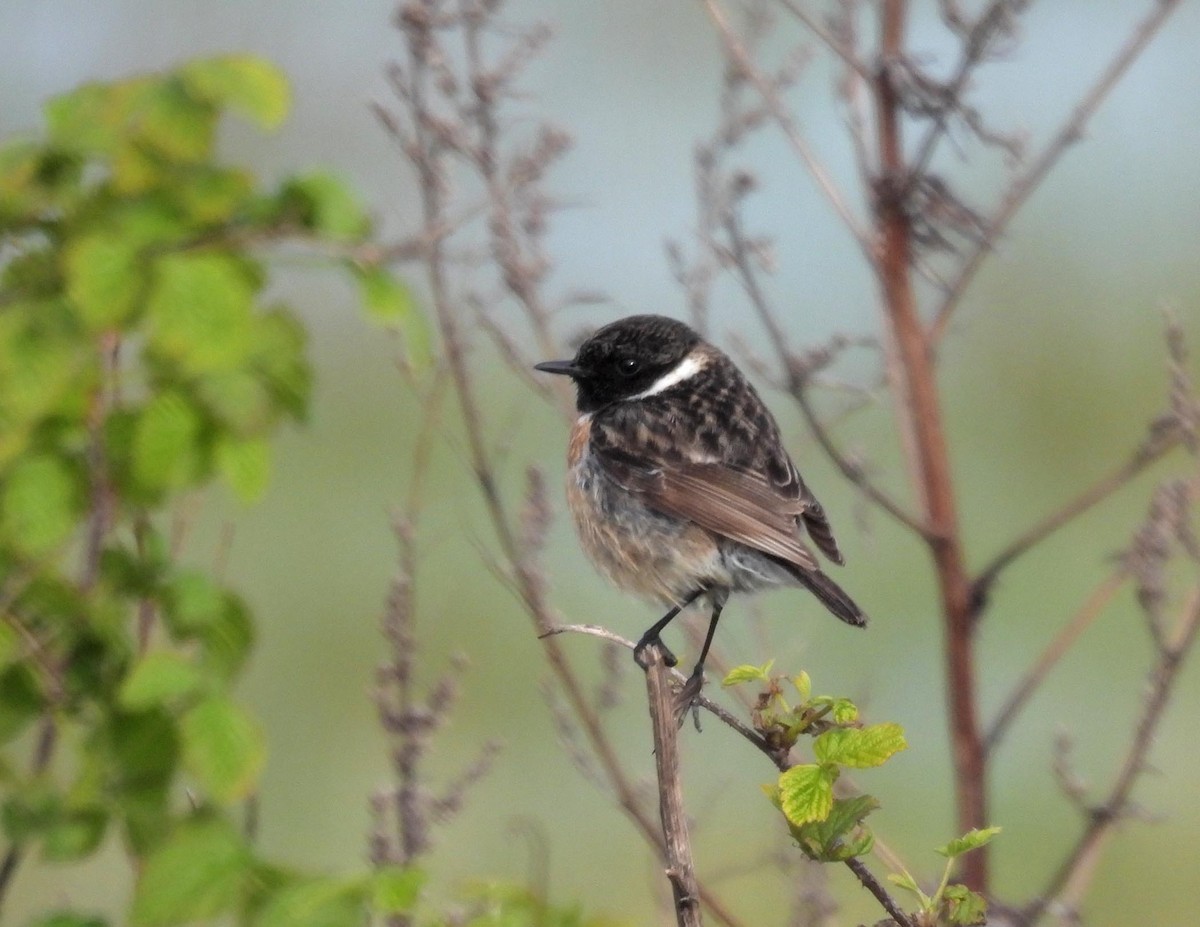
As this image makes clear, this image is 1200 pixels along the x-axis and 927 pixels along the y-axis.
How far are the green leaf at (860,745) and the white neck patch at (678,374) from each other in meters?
2.39

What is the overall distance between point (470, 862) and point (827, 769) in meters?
4.66

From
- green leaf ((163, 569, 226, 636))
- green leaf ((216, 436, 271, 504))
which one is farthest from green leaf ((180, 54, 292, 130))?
green leaf ((163, 569, 226, 636))

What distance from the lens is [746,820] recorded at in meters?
7.30

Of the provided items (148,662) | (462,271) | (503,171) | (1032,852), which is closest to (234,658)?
(148,662)

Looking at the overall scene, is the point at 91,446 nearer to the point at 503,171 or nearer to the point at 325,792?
the point at 503,171

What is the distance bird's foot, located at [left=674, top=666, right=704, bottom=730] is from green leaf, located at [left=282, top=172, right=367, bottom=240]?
1.18 m

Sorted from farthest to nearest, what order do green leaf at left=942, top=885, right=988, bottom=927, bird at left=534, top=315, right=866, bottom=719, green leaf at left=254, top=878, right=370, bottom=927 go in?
1. bird at left=534, top=315, right=866, bottom=719
2. green leaf at left=254, top=878, right=370, bottom=927
3. green leaf at left=942, top=885, right=988, bottom=927

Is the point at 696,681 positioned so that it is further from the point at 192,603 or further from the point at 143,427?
the point at 143,427

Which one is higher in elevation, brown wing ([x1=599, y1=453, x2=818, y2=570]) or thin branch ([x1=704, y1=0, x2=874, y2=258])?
thin branch ([x1=704, y1=0, x2=874, y2=258])

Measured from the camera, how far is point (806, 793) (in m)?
2.42

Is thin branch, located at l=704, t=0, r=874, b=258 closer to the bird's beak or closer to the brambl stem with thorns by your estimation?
the brambl stem with thorns

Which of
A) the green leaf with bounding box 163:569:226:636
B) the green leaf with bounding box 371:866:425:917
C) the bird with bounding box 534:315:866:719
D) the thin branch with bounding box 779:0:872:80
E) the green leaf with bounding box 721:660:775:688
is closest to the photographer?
the green leaf with bounding box 721:660:775:688

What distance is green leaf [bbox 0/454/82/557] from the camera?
352 cm

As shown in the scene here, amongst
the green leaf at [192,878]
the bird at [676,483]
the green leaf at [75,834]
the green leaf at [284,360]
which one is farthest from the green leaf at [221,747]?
the bird at [676,483]
